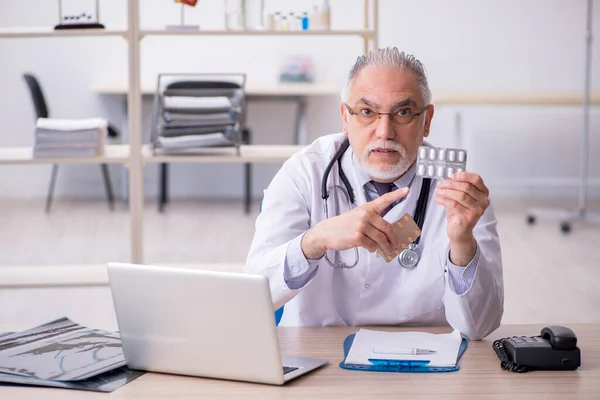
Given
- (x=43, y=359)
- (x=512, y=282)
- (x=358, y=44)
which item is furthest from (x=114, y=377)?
(x=358, y=44)

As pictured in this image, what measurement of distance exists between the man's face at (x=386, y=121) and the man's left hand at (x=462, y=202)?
0.28 metres

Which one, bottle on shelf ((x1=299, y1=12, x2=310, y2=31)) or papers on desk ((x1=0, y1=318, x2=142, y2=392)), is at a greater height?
bottle on shelf ((x1=299, y1=12, x2=310, y2=31))

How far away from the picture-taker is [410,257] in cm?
188

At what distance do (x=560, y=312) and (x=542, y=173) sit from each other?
316 centimetres

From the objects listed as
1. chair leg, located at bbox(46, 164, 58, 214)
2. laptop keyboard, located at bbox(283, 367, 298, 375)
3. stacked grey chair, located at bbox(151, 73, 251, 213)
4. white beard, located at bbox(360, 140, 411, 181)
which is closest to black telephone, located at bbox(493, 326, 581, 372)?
laptop keyboard, located at bbox(283, 367, 298, 375)

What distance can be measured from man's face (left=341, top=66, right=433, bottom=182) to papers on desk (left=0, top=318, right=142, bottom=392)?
647 mm

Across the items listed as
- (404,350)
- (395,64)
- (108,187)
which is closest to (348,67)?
(108,187)

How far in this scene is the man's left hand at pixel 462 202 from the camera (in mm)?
1586

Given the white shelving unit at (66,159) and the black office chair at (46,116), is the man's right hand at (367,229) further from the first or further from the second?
the black office chair at (46,116)

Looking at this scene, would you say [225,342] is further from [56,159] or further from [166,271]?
[56,159]

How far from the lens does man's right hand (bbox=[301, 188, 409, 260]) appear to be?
5.26ft

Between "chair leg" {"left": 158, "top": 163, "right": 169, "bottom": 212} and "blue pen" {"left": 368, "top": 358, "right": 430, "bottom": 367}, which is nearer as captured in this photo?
"blue pen" {"left": 368, "top": 358, "right": 430, "bottom": 367}

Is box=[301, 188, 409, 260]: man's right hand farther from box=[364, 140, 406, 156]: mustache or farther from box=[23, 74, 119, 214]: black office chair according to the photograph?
box=[23, 74, 119, 214]: black office chair

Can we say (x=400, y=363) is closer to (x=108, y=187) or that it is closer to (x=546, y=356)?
(x=546, y=356)
